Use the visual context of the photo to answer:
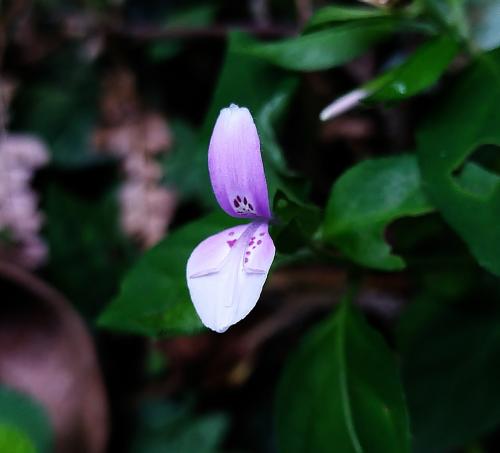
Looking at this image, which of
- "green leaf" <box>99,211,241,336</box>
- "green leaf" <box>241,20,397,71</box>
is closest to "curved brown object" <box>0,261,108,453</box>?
"green leaf" <box>99,211,241,336</box>

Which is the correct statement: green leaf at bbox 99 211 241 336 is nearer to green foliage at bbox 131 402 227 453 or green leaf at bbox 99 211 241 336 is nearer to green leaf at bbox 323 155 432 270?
green leaf at bbox 323 155 432 270

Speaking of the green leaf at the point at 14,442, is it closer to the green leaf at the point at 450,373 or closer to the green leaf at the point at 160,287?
the green leaf at the point at 160,287

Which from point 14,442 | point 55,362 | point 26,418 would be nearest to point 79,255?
point 55,362

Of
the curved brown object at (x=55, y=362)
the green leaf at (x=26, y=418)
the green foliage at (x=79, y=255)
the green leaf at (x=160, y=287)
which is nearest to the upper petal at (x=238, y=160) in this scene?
the green leaf at (x=160, y=287)

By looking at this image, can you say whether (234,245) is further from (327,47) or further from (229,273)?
(327,47)

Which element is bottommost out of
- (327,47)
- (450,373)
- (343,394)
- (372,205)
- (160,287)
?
(450,373)

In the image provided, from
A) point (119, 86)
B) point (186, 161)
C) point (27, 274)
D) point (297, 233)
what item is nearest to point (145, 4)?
point (119, 86)

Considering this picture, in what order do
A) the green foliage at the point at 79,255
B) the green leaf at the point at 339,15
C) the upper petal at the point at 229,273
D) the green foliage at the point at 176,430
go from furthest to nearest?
1. the green foliage at the point at 79,255
2. the green foliage at the point at 176,430
3. the green leaf at the point at 339,15
4. the upper petal at the point at 229,273
